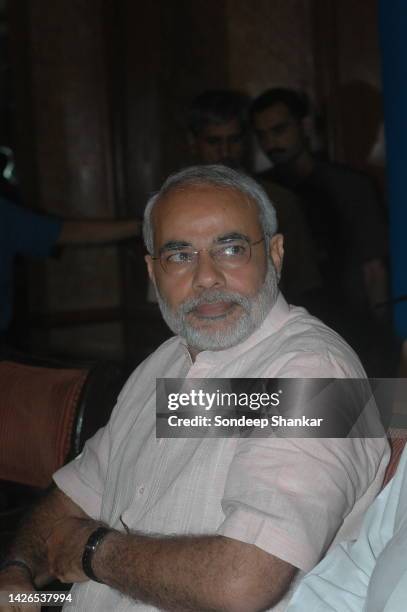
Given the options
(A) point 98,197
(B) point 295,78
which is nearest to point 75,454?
(B) point 295,78

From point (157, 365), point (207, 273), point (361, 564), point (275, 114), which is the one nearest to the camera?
point (361, 564)

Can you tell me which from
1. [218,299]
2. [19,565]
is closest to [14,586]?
[19,565]

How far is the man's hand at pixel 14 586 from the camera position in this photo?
55.7 inches

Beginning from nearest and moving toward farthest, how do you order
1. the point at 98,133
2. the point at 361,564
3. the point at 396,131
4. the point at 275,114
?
1. the point at 361,564
2. the point at 396,131
3. the point at 275,114
4. the point at 98,133

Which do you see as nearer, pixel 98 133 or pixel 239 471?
pixel 239 471

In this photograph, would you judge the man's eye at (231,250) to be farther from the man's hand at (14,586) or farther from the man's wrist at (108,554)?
the man's hand at (14,586)

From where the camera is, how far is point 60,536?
140cm

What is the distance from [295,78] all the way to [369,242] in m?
1.68

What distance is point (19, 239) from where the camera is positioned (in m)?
2.87

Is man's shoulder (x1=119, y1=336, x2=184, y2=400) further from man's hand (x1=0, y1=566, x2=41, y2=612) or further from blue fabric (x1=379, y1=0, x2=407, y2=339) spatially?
blue fabric (x1=379, y1=0, x2=407, y2=339)

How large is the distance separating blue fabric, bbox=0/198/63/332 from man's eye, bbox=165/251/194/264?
1.47 metres

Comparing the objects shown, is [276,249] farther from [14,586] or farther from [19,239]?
[19,239]

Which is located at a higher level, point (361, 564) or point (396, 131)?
point (396, 131)

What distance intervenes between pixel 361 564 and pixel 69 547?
1.55 ft
